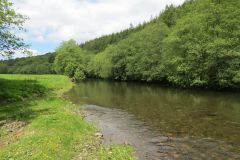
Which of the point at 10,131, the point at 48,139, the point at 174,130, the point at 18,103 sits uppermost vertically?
the point at 18,103

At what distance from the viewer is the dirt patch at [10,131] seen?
16375mm

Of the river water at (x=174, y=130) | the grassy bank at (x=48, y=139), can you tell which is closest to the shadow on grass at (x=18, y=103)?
the grassy bank at (x=48, y=139)

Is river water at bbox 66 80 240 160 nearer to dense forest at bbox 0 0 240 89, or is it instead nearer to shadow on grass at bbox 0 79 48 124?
shadow on grass at bbox 0 79 48 124

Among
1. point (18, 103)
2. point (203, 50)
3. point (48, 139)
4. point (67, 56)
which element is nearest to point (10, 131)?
point (48, 139)

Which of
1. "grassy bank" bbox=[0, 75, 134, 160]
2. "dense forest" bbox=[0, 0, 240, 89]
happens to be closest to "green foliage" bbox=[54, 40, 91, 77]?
"dense forest" bbox=[0, 0, 240, 89]

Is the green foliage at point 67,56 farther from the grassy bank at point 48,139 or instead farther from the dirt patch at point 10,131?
the dirt patch at point 10,131

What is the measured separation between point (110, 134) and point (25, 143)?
7233 mm

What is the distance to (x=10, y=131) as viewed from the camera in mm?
18469

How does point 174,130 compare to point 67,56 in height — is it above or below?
below

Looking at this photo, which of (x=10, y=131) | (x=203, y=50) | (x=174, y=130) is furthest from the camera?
(x=203, y=50)

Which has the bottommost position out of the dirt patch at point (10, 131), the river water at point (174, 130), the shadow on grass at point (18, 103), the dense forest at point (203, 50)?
the river water at point (174, 130)

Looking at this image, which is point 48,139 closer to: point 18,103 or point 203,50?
point 18,103

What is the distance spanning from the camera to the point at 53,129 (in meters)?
18.1

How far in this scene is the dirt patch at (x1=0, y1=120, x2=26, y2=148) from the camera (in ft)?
53.7
